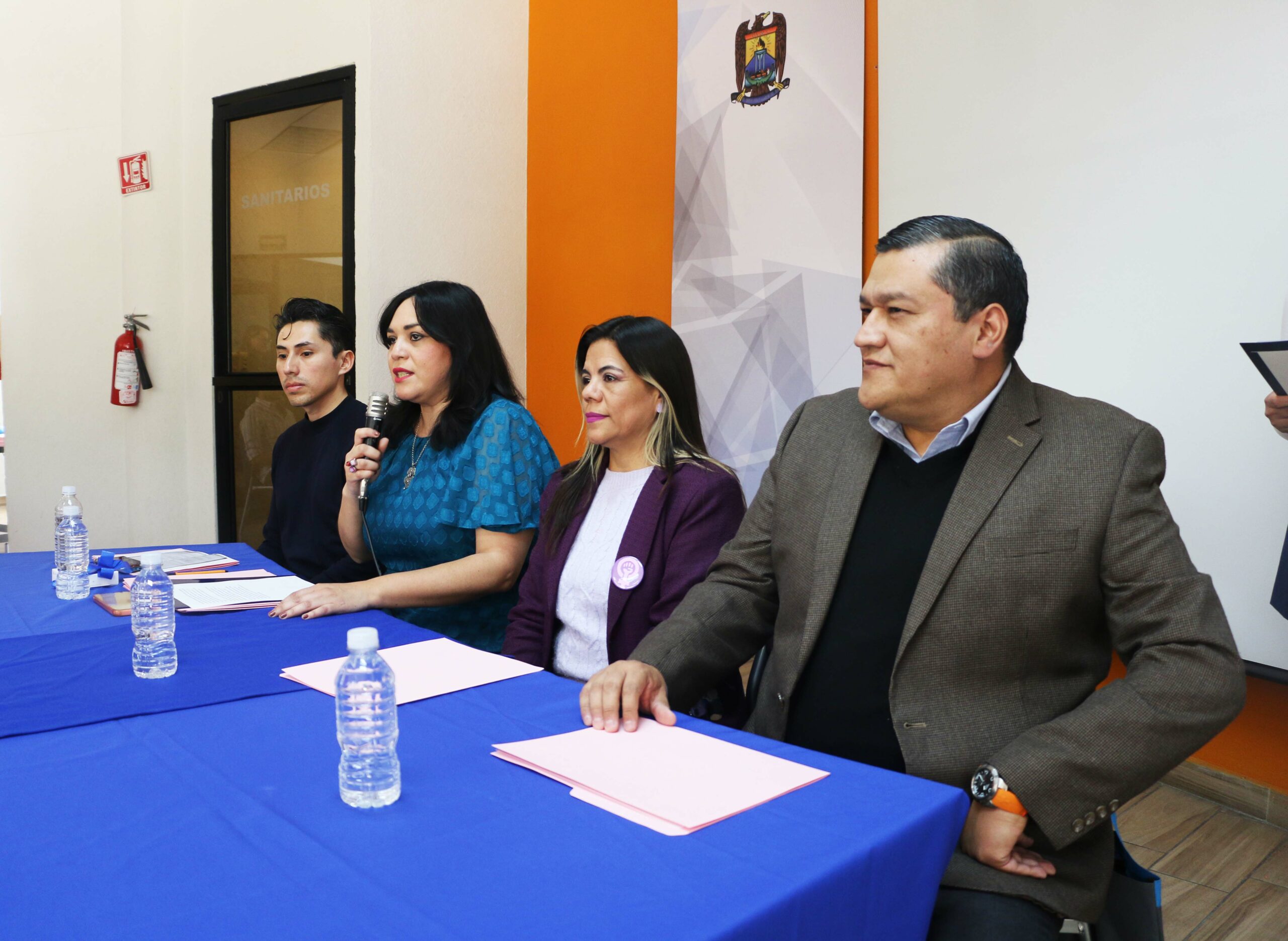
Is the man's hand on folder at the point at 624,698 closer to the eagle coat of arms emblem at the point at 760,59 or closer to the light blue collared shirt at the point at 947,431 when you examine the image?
the light blue collared shirt at the point at 947,431

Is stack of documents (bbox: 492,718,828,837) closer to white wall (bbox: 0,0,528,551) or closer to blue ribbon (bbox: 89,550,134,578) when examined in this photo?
blue ribbon (bbox: 89,550,134,578)

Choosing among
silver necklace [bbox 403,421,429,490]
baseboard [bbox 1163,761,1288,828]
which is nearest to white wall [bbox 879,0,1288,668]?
baseboard [bbox 1163,761,1288,828]

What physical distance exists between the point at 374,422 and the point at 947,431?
152cm

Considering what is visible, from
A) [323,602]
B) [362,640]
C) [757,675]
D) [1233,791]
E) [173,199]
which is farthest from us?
[173,199]

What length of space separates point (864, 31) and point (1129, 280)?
128cm

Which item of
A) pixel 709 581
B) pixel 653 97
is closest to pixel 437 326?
pixel 709 581

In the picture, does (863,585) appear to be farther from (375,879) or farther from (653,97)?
(653,97)

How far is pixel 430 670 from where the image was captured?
1469 mm

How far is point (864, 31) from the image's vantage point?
123 inches

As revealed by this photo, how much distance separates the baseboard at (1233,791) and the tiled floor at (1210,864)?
0.8 inches

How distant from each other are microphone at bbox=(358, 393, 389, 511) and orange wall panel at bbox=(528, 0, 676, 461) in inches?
64.1

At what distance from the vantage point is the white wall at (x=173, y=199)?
422 centimetres

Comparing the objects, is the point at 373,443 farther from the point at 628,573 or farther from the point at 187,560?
the point at 628,573

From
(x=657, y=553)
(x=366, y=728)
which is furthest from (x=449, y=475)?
(x=366, y=728)
